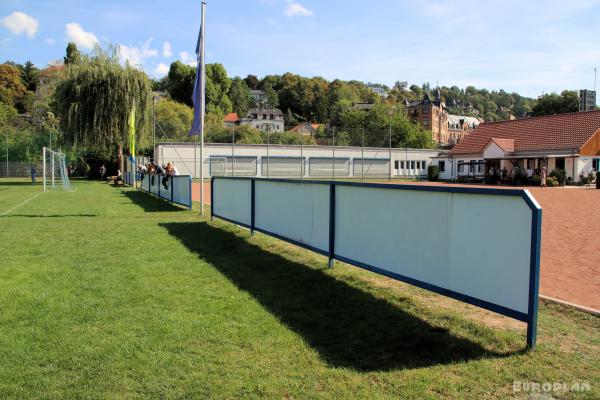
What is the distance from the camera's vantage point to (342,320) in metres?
4.90

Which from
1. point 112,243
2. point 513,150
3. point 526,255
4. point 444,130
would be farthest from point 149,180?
point 444,130

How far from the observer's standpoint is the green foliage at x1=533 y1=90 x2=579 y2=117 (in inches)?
3501

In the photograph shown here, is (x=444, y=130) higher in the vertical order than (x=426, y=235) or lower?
higher

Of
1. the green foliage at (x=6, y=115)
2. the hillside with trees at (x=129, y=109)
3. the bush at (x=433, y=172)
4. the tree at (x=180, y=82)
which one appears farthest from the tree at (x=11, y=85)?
the bush at (x=433, y=172)

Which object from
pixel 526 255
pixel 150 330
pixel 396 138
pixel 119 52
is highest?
pixel 119 52

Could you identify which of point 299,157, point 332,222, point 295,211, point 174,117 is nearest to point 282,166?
point 299,157

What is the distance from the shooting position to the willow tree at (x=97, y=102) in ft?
119

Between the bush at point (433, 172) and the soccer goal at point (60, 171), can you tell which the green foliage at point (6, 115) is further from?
the bush at point (433, 172)

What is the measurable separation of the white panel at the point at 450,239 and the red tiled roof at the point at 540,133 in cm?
4472

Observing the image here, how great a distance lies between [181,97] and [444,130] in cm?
8344

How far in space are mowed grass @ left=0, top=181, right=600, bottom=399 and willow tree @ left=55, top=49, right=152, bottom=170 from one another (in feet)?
102

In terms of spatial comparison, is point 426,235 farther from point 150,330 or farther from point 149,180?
point 149,180

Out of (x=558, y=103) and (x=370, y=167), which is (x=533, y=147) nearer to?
(x=370, y=167)

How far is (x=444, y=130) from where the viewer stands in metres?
152
